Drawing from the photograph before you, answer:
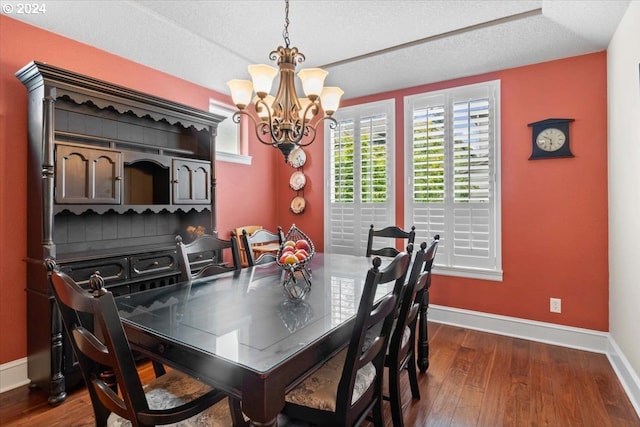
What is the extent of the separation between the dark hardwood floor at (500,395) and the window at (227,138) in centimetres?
231

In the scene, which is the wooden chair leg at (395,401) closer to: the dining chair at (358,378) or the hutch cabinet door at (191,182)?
the dining chair at (358,378)

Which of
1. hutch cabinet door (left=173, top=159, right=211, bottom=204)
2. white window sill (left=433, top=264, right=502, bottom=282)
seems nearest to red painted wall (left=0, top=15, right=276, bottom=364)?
hutch cabinet door (left=173, top=159, right=211, bottom=204)

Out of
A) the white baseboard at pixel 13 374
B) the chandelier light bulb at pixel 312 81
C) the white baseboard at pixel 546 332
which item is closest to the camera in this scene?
the chandelier light bulb at pixel 312 81

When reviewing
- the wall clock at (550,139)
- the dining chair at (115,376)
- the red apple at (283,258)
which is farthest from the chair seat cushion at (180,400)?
the wall clock at (550,139)

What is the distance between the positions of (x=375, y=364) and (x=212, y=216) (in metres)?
2.31

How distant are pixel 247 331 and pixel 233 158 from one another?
3058 mm

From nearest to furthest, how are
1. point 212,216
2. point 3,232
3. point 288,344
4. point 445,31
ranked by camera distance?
point 288,344 < point 3,232 < point 445,31 < point 212,216

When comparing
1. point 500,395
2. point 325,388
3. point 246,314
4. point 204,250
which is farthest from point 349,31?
point 500,395

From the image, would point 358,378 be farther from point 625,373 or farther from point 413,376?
point 625,373

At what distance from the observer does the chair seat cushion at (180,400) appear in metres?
1.27

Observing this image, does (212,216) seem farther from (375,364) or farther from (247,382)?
(247,382)

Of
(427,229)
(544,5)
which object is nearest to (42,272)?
(427,229)

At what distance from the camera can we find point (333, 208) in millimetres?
4348

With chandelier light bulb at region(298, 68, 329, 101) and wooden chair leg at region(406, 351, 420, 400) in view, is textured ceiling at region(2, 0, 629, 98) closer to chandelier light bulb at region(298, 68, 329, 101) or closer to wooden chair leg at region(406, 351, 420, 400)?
chandelier light bulb at region(298, 68, 329, 101)
